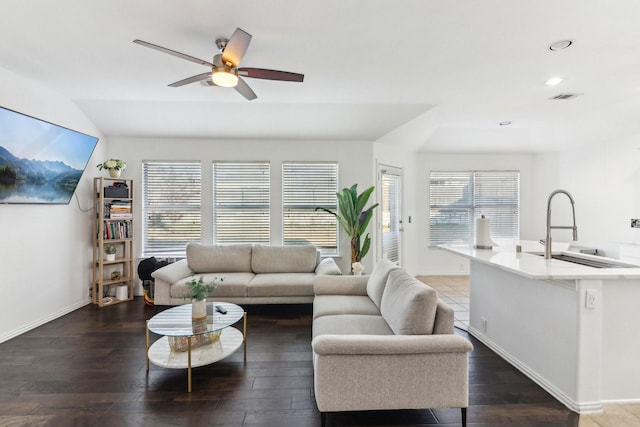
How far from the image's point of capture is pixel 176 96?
3.85 meters

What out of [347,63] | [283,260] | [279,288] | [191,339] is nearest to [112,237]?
[283,260]

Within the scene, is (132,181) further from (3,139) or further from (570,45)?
(570,45)

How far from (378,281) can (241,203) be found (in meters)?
2.94

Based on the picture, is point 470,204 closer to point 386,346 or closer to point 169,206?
point 386,346

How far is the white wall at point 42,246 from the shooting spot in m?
3.19

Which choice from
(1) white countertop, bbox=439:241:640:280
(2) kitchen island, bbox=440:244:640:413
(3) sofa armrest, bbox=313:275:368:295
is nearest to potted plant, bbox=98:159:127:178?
A: (3) sofa armrest, bbox=313:275:368:295

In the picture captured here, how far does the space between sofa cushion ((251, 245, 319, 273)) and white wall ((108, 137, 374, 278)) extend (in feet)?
1.79

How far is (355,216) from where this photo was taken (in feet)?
15.1

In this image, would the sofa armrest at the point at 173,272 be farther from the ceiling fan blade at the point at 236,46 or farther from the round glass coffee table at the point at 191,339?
the ceiling fan blade at the point at 236,46

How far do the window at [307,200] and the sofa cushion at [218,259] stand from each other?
0.82 meters

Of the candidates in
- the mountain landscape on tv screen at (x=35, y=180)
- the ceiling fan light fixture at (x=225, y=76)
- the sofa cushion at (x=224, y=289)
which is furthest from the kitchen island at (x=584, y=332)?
the mountain landscape on tv screen at (x=35, y=180)

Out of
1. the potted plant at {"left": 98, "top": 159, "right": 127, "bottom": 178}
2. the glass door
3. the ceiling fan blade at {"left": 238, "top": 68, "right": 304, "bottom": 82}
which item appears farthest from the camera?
the glass door

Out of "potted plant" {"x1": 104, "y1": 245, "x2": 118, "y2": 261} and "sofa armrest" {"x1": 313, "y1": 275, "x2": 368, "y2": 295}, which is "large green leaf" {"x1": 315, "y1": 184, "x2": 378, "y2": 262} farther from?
"potted plant" {"x1": 104, "y1": 245, "x2": 118, "y2": 261}

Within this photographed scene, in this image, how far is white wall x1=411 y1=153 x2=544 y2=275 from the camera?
5.97 m
